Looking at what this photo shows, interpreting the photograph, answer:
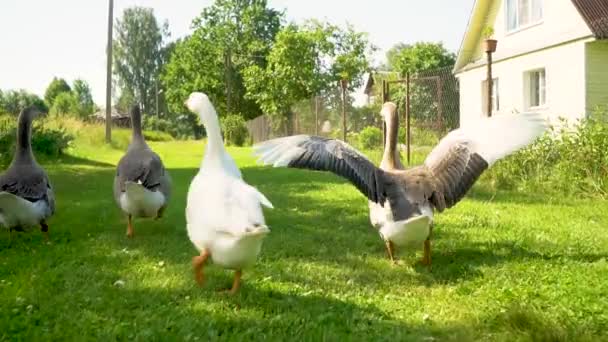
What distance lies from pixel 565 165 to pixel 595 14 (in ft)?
24.4

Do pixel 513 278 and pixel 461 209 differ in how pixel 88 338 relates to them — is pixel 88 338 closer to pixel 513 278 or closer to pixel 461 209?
pixel 513 278

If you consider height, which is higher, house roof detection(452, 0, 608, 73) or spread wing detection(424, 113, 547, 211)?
house roof detection(452, 0, 608, 73)

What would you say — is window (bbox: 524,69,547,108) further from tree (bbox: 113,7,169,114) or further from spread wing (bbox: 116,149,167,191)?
tree (bbox: 113,7,169,114)

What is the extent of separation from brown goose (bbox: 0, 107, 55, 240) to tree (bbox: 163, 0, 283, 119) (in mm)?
51016

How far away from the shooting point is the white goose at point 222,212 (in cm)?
397

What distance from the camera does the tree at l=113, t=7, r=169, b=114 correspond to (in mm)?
79562

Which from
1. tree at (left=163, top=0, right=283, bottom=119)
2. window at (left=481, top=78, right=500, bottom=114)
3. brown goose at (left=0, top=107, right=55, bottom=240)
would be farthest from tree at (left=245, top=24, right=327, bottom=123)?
brown goose at (left=0, top=107, right=55, bottom=240)

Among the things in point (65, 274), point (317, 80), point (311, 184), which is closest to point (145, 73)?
point (317, 80)

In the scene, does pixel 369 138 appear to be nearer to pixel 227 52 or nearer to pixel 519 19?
pixel 519 19

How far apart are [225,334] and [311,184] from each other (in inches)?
330

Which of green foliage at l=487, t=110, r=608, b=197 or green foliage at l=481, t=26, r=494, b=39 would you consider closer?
green foliage at l=487, t=110, r=608, b=197

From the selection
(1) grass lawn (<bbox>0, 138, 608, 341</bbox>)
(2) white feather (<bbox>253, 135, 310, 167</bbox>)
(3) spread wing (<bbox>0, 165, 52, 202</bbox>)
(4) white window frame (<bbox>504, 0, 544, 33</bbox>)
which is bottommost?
(1) grass lawn (<bbox>0, 138, 608, 341</bbox>)

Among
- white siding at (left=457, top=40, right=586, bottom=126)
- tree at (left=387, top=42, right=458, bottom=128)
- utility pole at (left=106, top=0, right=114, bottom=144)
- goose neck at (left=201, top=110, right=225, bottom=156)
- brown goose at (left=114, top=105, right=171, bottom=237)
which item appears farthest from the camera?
utility pole at (left=106, top=0, right=114, bottom=144)

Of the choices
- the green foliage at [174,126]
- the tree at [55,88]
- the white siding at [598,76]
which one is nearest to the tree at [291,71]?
the white siding at [598,76]
